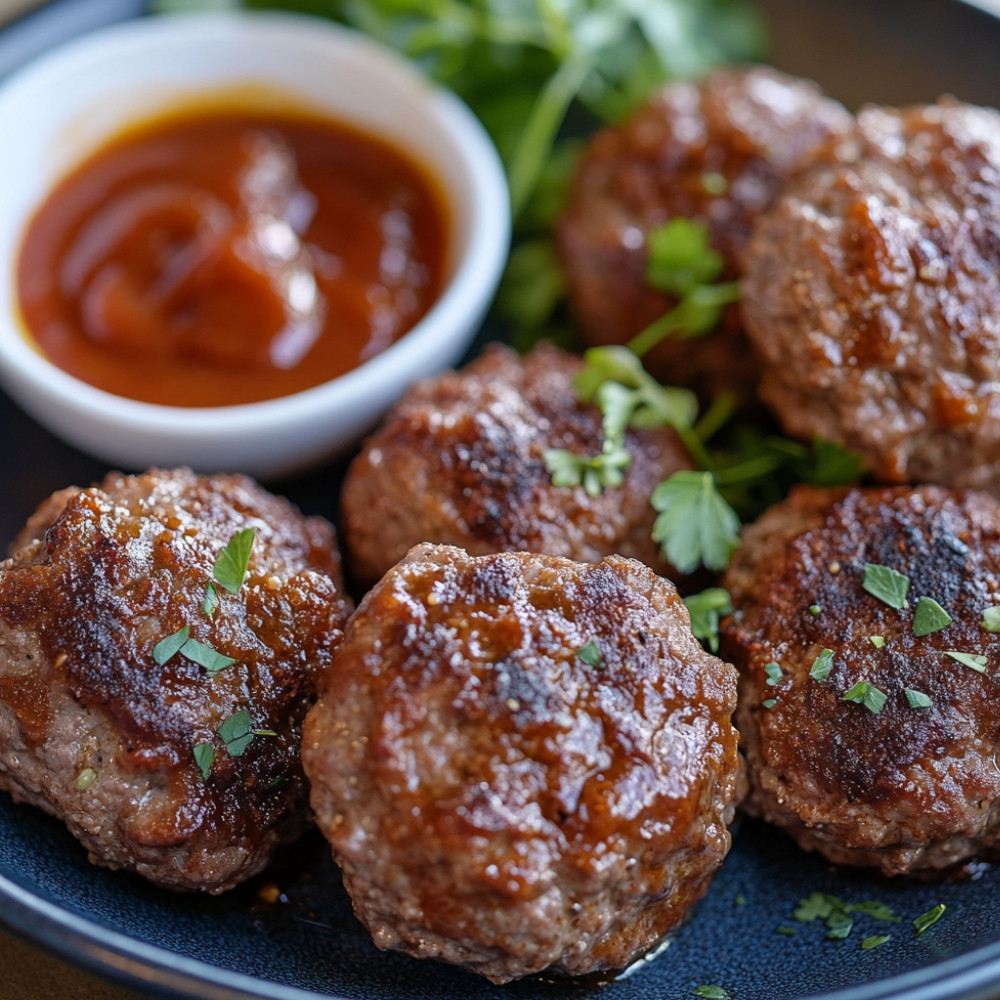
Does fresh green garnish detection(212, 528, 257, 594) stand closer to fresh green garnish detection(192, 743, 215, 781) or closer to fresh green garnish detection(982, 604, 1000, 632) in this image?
fresh green garnish detection(192, 743, 215, 781)

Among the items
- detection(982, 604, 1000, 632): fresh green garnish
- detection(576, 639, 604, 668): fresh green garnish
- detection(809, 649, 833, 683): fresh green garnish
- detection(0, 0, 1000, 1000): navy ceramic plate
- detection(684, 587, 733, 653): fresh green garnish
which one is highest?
detection(982, 604, 1000, 632): fresh green garnish

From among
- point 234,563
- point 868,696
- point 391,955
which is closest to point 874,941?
point 868,696

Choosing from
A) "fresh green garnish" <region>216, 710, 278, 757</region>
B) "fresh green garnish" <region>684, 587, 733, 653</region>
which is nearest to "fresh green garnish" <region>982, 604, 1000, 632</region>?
"fresh green garnish" <region>684, 587, 733, 653</region>

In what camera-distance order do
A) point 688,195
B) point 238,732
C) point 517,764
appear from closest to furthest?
point 517,764, point 238,732, point 688,195

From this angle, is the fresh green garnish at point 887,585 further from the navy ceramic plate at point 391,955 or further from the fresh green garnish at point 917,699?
the navy ceramic plate at point 391,955

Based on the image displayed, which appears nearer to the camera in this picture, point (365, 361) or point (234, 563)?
point (234, 563)

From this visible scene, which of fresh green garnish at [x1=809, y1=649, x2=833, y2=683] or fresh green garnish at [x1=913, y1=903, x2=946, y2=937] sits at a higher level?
fresh green garnish at [x1=809, y1=649, x2=833, y2=683]

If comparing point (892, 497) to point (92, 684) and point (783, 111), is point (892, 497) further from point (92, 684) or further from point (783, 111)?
point (92, 684)

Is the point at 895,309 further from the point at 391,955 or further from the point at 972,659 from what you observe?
the point at 391,955
